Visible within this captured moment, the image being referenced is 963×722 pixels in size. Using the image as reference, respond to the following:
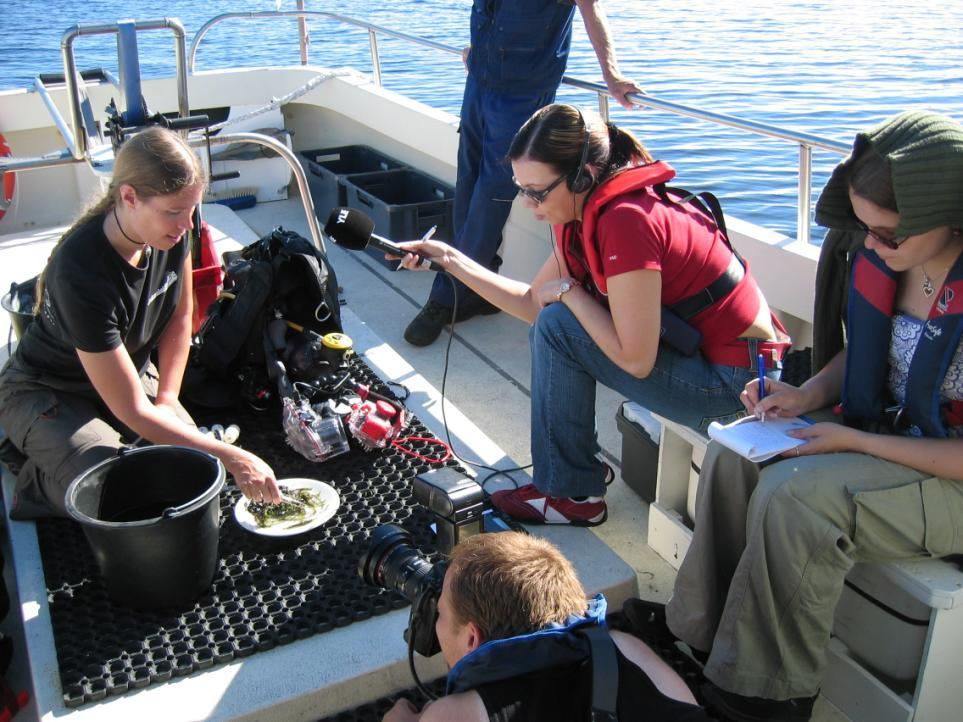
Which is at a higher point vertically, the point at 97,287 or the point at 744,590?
the point at 97,287

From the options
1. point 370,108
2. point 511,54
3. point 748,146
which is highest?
point 511,54

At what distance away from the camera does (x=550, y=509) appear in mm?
2521

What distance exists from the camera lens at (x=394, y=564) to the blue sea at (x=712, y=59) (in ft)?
6.03

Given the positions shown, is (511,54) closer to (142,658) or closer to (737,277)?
(737,277)

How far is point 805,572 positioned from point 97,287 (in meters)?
1.67

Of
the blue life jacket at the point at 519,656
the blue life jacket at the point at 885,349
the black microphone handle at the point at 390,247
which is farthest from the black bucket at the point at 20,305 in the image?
the blue life jacket at the point at 885,349

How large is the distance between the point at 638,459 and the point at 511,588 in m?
1.35

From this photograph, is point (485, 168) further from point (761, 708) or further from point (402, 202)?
point (761, 708)

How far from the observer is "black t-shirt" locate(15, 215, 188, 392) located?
2238mm

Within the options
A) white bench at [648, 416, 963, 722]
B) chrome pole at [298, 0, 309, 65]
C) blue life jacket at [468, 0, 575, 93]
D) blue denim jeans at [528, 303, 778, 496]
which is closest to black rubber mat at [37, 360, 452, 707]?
blue denim jeans at [528, 303, 778, 496]

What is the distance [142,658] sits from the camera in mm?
2041

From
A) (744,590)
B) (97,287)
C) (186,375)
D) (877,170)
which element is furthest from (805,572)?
(186,375)

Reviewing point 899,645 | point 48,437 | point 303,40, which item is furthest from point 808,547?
point 303,40

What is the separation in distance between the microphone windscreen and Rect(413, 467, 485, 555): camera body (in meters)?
0.72
